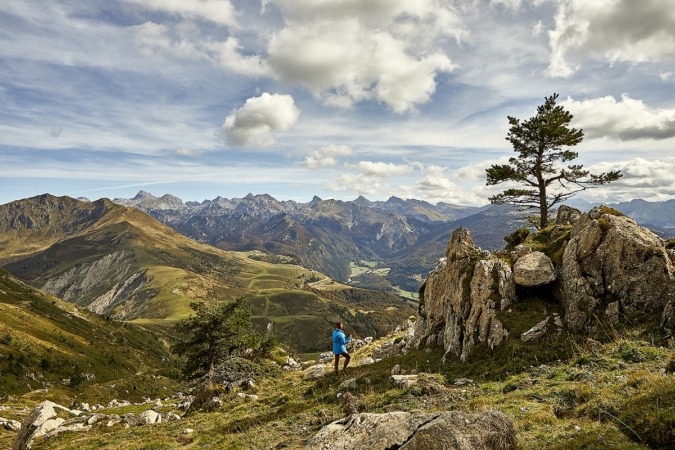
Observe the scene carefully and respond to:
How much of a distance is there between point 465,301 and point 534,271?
6.27 m

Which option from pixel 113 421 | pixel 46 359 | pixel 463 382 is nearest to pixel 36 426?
pixel 113 421

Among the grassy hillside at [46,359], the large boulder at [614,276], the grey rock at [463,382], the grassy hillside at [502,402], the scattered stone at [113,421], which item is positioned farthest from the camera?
the grassy hillside at [46,359]

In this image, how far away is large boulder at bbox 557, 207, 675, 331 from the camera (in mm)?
23938

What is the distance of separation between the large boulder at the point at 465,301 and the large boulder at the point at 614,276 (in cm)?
463

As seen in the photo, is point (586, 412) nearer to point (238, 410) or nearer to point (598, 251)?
point (598, 251)

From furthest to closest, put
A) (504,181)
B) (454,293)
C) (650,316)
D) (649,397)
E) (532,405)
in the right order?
(504,181)
(454,293)
(650,316)
(532,405)
(649,397)

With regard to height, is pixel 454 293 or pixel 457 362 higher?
pixel 454 293

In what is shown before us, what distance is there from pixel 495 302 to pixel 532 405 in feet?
46.9

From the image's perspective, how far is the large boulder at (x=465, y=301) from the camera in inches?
1121

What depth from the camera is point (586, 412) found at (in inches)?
536

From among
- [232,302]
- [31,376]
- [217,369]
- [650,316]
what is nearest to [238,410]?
[217,369]

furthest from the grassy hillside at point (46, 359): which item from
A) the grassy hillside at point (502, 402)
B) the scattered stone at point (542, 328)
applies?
the scattered stone at point (542, 328)

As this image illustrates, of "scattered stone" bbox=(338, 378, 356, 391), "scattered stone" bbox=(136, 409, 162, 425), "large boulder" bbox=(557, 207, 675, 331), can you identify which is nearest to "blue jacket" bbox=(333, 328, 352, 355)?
"scattered stone" bbox=(338, 378, 356, 391)

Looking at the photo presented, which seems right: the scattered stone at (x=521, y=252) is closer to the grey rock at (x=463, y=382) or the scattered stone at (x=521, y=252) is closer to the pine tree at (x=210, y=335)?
the grey rock at (x=463, y=382)
